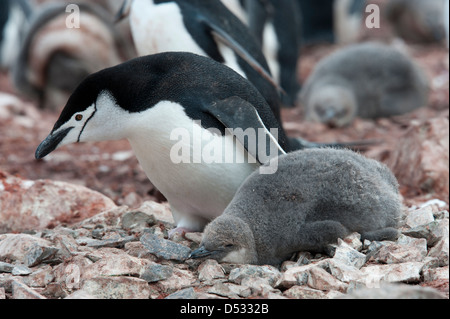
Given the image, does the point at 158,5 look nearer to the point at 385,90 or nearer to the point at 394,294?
the point at 394,294

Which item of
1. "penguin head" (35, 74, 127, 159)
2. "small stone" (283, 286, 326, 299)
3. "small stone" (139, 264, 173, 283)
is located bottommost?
"small stone" (283, 286, 326, 299)

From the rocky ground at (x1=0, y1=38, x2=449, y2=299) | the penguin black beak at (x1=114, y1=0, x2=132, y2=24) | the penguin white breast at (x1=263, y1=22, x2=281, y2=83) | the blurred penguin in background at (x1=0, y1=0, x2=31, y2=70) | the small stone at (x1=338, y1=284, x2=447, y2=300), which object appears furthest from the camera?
the blurred penguin in background at (x1=0, y1=0, x2=31, y2=70)

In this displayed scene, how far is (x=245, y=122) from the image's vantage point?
345 cm

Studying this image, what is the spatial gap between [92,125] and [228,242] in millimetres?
971

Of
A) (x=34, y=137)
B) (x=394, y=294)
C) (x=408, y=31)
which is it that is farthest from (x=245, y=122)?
(x=408, y=31)

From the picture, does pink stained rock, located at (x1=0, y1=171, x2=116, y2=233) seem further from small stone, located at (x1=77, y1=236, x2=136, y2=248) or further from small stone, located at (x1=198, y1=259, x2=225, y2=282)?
small stone, located at (x1=198, y1=259, x2=225, y2=282)

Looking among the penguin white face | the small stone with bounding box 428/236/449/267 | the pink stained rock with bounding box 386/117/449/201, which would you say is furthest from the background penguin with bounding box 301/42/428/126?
the small stone with bounding box 428/236/449/267

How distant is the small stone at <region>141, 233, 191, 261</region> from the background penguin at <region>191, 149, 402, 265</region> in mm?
161

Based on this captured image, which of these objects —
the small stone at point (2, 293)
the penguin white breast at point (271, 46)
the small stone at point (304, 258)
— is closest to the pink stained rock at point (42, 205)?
the small stone at point (2, 293)

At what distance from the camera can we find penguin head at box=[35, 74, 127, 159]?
136 inches

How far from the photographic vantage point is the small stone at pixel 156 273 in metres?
2.89

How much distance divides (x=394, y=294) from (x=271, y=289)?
0.46 meters

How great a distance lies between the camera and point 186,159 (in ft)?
11.2

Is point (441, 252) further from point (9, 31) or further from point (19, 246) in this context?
point (9, 31)
